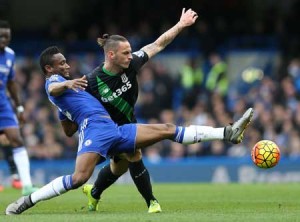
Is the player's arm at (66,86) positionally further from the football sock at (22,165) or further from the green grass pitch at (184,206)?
the football sock at (22,165)

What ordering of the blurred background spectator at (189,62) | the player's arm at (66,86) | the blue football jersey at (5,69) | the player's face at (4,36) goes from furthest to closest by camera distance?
the blurred background spectator at (189,62), the blue football jersey at (5,69), the player's face at (4,36), the player's arm at (66,86)

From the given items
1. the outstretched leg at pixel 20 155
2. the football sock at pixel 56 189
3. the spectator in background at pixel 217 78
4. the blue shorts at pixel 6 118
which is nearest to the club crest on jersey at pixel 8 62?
the blue shorts at pixel 6 118

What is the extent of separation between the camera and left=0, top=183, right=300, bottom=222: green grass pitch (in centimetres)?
949

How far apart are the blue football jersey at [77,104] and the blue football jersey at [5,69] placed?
403 centimetres

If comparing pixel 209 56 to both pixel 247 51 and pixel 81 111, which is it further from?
pixel 81 111

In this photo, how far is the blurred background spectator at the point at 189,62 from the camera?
67.6 feet

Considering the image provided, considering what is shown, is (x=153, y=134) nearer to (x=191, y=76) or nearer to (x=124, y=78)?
(x=124, y=78)

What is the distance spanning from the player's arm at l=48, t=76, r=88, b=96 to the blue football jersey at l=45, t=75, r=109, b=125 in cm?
15

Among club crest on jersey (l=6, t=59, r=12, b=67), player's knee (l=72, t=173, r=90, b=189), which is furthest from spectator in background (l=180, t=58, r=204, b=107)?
player's knee (l=72, t=173, r=90, b=189)

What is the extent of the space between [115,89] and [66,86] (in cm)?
69

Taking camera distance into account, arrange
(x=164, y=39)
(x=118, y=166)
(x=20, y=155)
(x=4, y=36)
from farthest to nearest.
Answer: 1. (x=20, y=155)
2. (x=4, y=36)
3. (x=164, y=39)
4. (x=118, y=166)

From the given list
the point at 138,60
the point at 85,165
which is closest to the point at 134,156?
the point at 85,165

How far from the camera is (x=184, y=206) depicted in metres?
11.6

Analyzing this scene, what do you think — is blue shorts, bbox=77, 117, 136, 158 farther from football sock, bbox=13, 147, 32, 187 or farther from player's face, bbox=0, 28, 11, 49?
player's face, bbox=0, 28, 11, 49
